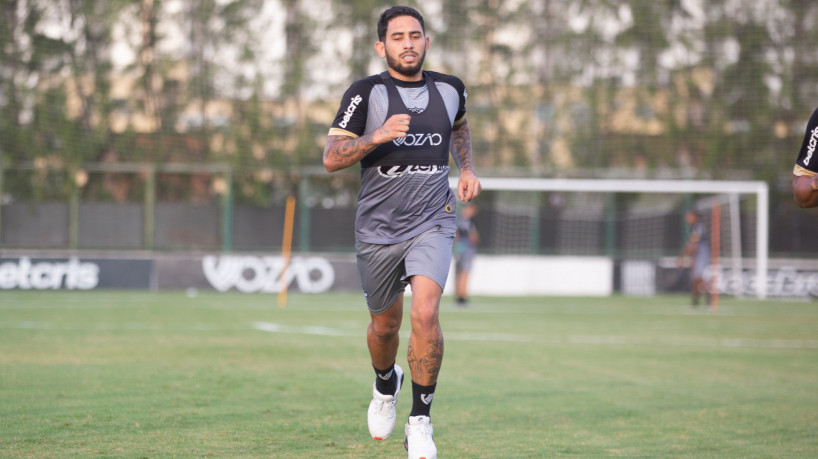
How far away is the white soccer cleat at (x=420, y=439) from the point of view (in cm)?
491

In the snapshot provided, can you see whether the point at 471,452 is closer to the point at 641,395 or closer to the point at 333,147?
the point at 333,147

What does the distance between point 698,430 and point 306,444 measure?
252 cm

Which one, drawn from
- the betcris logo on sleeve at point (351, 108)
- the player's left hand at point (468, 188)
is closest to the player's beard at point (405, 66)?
the betcris logo on sleeve at point (351, 108)

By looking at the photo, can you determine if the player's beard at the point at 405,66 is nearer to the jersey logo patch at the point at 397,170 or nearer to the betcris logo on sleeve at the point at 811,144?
the jersey logo patch at the point at 397,170

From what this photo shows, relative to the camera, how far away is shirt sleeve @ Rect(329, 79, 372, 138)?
217 inches

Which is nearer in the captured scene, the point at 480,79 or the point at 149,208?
the point at 149,208

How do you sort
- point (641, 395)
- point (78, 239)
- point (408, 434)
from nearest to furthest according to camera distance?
1. point (408, 434)
2. point (641, 395)
3. point (78, 239)

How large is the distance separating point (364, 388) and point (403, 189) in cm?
288

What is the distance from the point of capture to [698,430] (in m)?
6.32

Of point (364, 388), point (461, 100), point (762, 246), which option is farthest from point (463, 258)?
point (461, 100)

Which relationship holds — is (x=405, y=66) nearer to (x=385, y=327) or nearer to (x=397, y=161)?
(x=397, y=161)

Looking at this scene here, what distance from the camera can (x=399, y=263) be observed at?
5586mm

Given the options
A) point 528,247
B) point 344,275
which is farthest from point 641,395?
point 528,247

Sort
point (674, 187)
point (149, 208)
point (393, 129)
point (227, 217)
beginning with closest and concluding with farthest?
point (393, 129) → point (674, 187) → point (149, 208) → point (227, 217)
